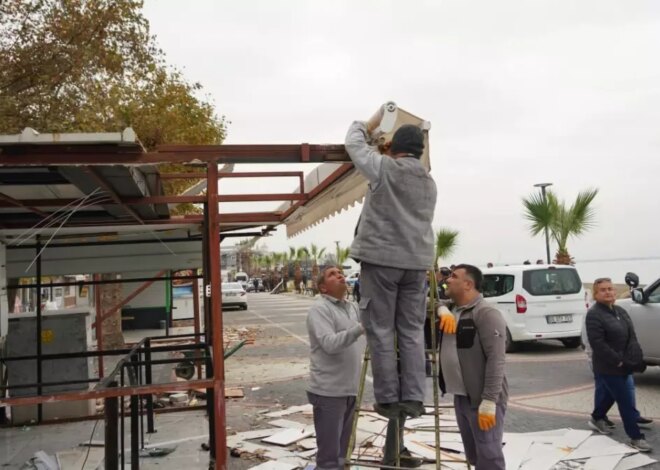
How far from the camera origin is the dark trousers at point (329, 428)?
419cm

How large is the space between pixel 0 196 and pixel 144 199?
115 centimetres

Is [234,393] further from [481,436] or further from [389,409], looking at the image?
[389,409]

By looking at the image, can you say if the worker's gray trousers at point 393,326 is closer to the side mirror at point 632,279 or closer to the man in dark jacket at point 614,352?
the man in dark jacket at point 614,352

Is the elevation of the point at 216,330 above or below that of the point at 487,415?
above

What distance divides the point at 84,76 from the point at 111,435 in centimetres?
1070

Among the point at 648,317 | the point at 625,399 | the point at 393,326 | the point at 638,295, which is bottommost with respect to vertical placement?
the point at 625,399

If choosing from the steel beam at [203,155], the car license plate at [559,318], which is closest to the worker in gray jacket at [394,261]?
the steel beam at [203,155]

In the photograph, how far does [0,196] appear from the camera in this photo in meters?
4.91

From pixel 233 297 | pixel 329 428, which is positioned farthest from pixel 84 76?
pixel 233 297

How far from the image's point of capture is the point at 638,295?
8.45m

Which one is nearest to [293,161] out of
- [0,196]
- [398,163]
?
[398,163]

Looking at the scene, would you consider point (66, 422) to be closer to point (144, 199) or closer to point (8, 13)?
point (144, 199)

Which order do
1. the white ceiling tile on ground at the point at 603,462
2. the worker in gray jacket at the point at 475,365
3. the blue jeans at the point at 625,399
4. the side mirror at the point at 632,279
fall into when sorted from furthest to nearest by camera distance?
1. the side mirror at the point at 632,279
2. the blue jeans at the point at 625,399
3. the white ceiling tile on ground at the point at 603,462
4. the worker in gray jacket at the point at 475,365

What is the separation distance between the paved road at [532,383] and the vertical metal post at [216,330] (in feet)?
9.69
